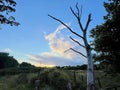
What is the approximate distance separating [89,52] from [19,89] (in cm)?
3803

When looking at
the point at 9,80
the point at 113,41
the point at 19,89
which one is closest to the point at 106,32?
the point at 113,41

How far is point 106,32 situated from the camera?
45875 mm

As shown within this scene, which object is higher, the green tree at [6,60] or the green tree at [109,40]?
the green tree at [6,60]

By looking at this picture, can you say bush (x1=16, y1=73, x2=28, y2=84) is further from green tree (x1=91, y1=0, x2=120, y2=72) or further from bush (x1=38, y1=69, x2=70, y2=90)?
green tree (x1=91, y1=0, x2=120, y2=72)

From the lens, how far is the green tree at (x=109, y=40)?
44781 mm

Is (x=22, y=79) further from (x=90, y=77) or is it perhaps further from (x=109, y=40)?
(x=90, y=77)

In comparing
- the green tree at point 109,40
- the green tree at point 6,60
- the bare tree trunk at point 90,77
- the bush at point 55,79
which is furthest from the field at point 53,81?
the green tree at point 6,60

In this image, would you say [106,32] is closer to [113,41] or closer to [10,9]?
[113,41]

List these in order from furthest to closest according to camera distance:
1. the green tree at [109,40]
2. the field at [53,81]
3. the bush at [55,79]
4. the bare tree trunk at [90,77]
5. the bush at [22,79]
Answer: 1. the bush at [22,79]
2. the bush at [55,79]
3. the field at [53,81]
4. the green tree at [109,40]
5. the bare tree trunk at [90,77]

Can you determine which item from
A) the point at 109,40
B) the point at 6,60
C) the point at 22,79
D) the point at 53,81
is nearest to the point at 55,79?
the point at 53,81

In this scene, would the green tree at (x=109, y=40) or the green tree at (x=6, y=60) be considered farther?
the green tree at (x=6, y=60)

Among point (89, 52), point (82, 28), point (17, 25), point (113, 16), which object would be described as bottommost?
point (89, 52)

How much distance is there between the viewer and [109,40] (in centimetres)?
4500

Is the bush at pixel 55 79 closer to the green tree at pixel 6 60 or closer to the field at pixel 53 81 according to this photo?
the field at pixel 53 81
